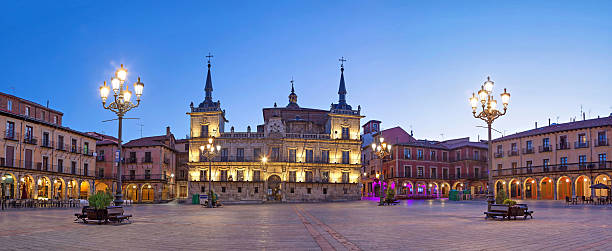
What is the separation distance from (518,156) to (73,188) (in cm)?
5128

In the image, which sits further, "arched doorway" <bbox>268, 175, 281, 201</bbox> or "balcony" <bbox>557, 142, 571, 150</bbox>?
"arched doorway" <bbox>268, 175, 281, 201</bbox>

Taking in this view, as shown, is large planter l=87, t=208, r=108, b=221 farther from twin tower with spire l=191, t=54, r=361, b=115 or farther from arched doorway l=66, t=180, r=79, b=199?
twin tower with spire l=191, t=54, r=361, b=115

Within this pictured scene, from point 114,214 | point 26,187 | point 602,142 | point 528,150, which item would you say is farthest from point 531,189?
point 114,214

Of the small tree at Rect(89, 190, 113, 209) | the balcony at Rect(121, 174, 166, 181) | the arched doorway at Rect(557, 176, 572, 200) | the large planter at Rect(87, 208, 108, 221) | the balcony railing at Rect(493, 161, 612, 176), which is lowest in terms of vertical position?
the arched doorway at Rect(557, 176, 572, 200)

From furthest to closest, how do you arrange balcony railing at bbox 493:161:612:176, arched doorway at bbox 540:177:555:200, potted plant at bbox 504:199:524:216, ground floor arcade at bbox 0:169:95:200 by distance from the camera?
arched doorway at bbox 540:177:555:200 < balcony railing at bbox 493:161:612:176 < ground floor arcade at bbox 0:169:95:200 < potted plant at bbox 504:199:524:216

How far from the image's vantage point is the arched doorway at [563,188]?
181ft

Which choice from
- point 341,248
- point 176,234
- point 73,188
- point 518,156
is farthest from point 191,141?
point 341,248

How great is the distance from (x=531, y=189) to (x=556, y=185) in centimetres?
625

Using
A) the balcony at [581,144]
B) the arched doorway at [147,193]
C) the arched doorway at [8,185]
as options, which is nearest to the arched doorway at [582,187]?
the balcony at [581,144]

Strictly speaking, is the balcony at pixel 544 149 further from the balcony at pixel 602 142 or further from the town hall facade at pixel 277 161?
the town hall facade at pixel 277 161

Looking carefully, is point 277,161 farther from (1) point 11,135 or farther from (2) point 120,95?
(2) point 120,95

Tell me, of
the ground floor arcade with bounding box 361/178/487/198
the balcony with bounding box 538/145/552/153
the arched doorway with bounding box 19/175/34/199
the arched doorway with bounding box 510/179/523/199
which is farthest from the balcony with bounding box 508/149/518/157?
the arched doorway with bounding box 19/175/34/199

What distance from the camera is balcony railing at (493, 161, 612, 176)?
50156mm

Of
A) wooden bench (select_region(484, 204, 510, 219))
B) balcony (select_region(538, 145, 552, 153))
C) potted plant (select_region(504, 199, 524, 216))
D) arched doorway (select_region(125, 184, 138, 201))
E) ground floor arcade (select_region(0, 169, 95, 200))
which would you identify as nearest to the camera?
wooden bench (select_region(484, 204, 510, 219))
